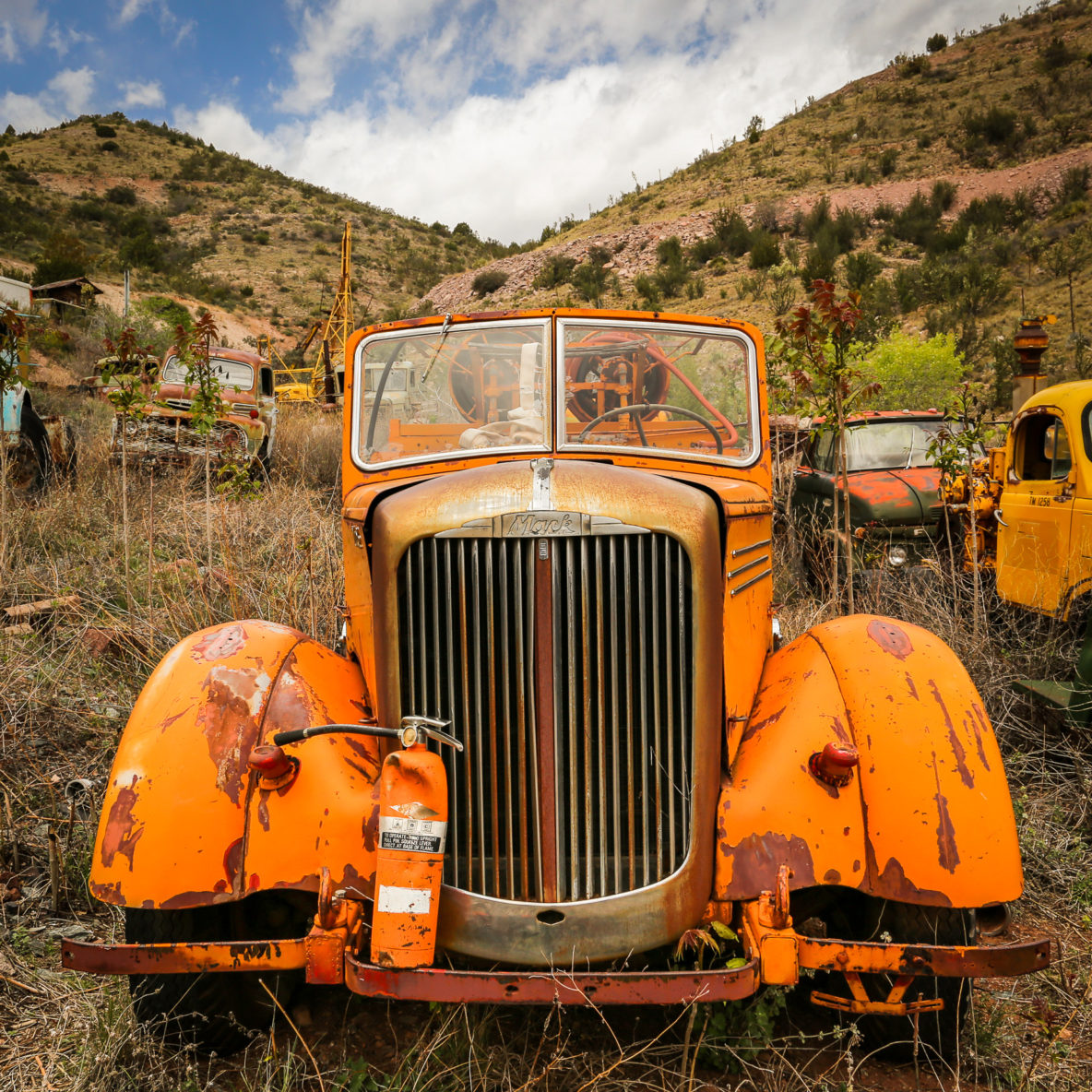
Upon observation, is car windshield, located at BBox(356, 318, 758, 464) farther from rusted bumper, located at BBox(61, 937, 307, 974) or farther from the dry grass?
the dry grass

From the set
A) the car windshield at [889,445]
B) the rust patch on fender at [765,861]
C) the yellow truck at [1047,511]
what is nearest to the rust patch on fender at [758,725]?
the rust patch on fender at [765,861]

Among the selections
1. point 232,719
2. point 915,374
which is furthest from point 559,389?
point 915,374

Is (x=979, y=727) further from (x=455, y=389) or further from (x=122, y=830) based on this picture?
(x=122, y=830)

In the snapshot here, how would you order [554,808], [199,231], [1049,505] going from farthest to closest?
[199,231]
[1049,505]
[554,808]

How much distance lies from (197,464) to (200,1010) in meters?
9.34

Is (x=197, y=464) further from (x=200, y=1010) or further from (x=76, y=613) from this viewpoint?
(x=200, y=1010)

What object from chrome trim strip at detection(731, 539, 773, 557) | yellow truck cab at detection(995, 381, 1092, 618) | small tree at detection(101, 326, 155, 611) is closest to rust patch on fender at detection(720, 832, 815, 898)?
chrome trim strip at detection(731, 539, 773, 557)

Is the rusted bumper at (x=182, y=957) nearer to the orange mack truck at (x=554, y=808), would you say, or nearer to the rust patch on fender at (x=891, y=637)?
the orange mack truck at (x=554, y=808)

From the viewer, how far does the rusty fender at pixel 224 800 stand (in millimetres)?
2305

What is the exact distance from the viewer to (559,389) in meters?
3.12

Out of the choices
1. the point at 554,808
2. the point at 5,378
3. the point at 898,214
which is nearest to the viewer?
the point at 554,808

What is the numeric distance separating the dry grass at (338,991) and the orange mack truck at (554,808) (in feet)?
0.66

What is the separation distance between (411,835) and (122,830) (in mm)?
886

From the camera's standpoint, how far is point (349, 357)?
12.0 ft
